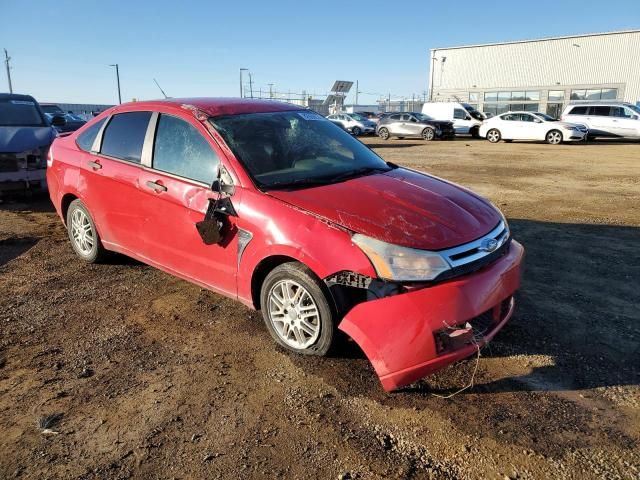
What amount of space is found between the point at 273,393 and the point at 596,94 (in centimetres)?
4671

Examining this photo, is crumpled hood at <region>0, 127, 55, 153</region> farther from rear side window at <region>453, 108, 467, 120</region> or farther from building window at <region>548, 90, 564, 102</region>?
building window at <region>548, 90, 564, 102</region>

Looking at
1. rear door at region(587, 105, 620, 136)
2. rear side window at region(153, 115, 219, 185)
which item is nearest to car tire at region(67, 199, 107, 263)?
rear side window at region(153, 115, 219, 185)

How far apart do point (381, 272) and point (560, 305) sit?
2154 millimetres

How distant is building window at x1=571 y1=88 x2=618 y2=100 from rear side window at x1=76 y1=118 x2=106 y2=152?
45.1 meters

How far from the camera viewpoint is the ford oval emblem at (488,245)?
3.06 m

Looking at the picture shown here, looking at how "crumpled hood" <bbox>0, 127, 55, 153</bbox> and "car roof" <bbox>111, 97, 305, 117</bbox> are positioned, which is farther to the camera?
"crumpled hood" <bbox>0, 127, 55, 153</bbox>

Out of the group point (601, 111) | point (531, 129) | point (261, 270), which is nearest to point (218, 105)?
point (261, 270)

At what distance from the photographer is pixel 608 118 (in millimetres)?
22422

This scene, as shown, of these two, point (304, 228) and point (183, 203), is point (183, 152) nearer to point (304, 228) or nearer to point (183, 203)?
point (183, 203)

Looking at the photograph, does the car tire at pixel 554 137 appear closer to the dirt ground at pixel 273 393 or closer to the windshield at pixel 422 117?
the windshield at pixel 422 117

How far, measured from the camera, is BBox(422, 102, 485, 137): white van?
27.0 metres

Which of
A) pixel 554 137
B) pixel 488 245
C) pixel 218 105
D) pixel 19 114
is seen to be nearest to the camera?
pixel 488 245

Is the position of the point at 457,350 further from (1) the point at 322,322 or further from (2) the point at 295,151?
(2) the point at 295,151

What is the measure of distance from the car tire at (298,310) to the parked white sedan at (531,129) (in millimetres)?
21855
